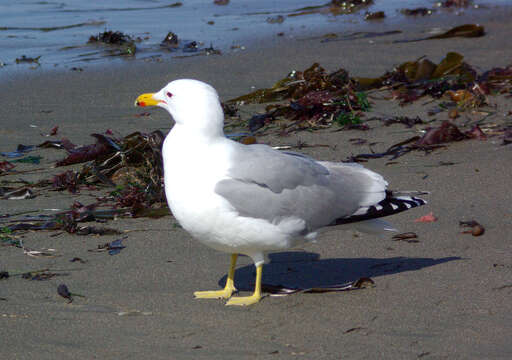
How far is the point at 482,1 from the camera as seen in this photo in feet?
44.3

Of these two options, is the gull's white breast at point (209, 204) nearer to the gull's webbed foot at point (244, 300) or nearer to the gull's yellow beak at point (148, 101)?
the gull's webbed foot at point (244, 300)

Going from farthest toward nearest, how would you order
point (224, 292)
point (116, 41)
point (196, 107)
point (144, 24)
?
point (144, 24) → point (116, 41) → point (224, 292) → point (196, 107)

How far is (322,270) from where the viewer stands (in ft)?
14.6

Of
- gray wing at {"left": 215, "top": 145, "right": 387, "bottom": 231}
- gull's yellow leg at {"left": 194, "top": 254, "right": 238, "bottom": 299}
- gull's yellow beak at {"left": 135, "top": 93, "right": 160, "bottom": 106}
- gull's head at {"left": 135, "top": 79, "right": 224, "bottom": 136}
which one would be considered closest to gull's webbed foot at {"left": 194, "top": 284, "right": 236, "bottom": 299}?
gull's yellow leg at {"left": 194, "top": 254, "right": 238, "bottom": 299}

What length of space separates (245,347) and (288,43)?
7891 mm

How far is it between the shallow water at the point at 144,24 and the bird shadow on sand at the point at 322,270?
602cm

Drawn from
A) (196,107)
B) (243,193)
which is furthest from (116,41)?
(243,193)

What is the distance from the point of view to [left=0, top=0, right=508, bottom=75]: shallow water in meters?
10.5

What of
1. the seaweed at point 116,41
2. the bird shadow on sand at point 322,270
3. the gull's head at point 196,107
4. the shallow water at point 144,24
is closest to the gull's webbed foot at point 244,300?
the bird shadow on sand at point 322,270

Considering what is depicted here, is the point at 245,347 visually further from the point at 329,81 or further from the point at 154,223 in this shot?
the point at 329,81

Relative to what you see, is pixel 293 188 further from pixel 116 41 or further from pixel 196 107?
pixel 116 41

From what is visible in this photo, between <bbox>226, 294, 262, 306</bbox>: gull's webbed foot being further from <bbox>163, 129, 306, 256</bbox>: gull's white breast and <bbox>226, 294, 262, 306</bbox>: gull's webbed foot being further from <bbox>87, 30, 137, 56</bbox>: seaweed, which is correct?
<bbox>87, 30, 137, 56</bbox>: seaweed

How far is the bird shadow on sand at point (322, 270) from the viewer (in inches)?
169

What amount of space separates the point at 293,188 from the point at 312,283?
1.94ft
